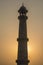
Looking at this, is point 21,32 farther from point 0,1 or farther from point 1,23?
A: point 0,1

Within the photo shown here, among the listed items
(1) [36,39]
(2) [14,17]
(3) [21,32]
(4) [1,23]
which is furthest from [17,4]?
(3) [21,32]

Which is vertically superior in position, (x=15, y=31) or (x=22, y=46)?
(x=15, y=31)

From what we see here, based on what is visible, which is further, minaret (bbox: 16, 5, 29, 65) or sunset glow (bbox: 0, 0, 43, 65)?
sunset glow (bbox: 0, 0, 43, 65)

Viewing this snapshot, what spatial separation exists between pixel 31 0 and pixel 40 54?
29.7 inches

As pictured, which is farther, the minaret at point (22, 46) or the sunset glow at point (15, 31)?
the sunset glow at point (15, 31)

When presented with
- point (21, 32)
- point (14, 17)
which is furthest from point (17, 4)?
point (21, 32)

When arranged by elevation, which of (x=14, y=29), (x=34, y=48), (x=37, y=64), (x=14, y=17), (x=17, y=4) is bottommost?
(x=37, y=64)

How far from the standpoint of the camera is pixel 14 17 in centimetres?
228

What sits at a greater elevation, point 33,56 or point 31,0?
point 31,0

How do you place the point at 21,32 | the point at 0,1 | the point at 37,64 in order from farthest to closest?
1. the point at 0,1
2. the point at 37,64
3. the point at 21,32

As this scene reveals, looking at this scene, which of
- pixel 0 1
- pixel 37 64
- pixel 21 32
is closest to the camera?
pixel 21 32

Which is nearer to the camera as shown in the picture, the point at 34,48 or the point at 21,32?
the point at 21,32

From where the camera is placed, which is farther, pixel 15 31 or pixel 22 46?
pixel 15 31

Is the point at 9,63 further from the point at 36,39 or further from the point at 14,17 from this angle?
the point at 14,17
